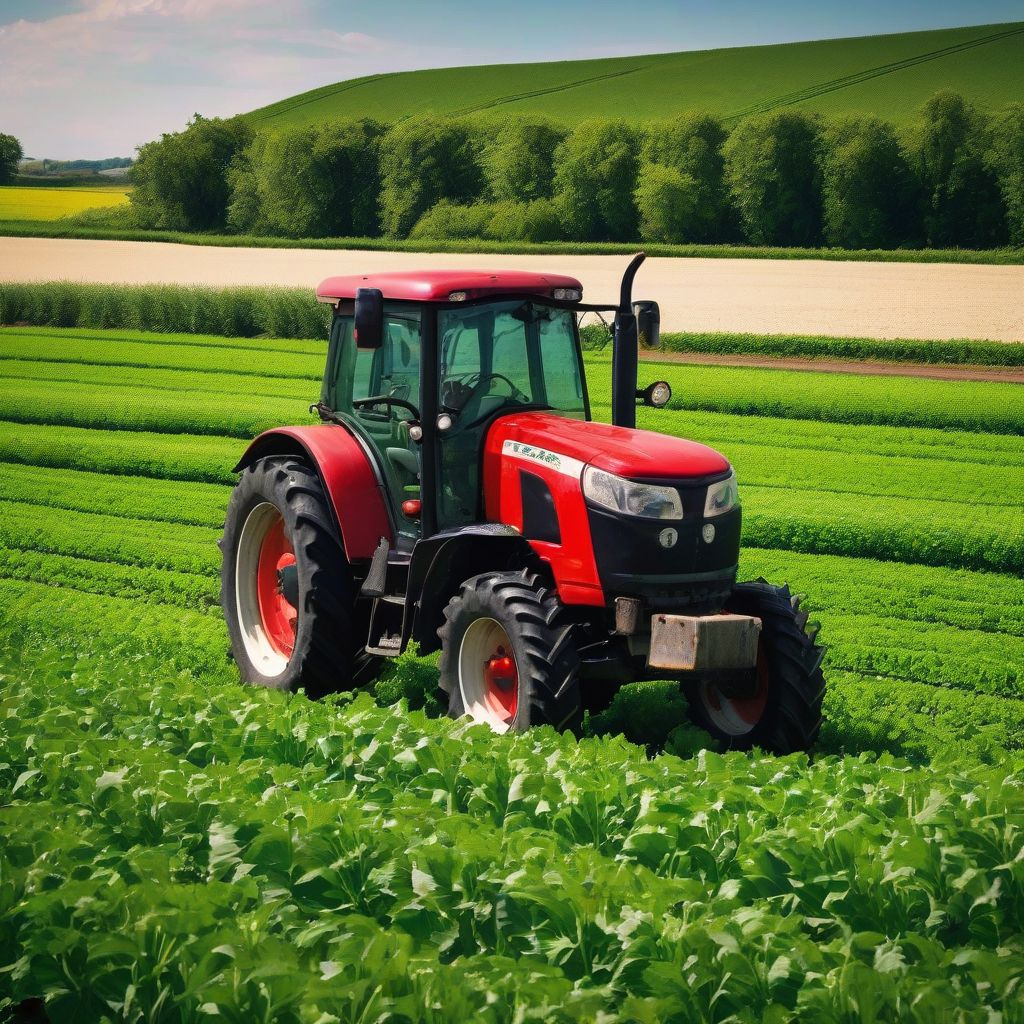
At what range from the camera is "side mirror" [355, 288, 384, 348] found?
678 cm

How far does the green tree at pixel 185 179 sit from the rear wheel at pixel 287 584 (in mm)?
54186

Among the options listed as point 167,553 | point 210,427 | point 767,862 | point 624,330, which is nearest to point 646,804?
point 767,862

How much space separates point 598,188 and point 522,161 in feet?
12.3

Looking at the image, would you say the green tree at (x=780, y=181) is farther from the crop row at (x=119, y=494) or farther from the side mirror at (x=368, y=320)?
the side mirror at (x=368, y=320)

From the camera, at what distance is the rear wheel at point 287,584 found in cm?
762

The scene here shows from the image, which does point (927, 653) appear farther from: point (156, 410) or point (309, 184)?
point (309, 184)

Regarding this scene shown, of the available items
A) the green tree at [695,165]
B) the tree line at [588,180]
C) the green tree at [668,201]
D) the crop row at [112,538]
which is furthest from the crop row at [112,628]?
the green tree at [695,165]

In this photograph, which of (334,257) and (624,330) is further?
(334,257)

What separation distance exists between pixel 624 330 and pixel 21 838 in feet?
13.9

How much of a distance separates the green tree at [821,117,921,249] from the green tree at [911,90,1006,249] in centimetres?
72

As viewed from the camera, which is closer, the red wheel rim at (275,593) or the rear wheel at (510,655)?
the rear wheel at (510,655)

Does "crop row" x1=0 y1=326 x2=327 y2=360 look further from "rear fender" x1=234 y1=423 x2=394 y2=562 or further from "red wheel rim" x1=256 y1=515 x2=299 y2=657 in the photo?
"rear fender" x1=234 y1=423 x2=394 y2=562

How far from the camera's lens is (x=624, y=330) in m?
7.43

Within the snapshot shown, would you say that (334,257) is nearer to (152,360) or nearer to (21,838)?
(152,360)
